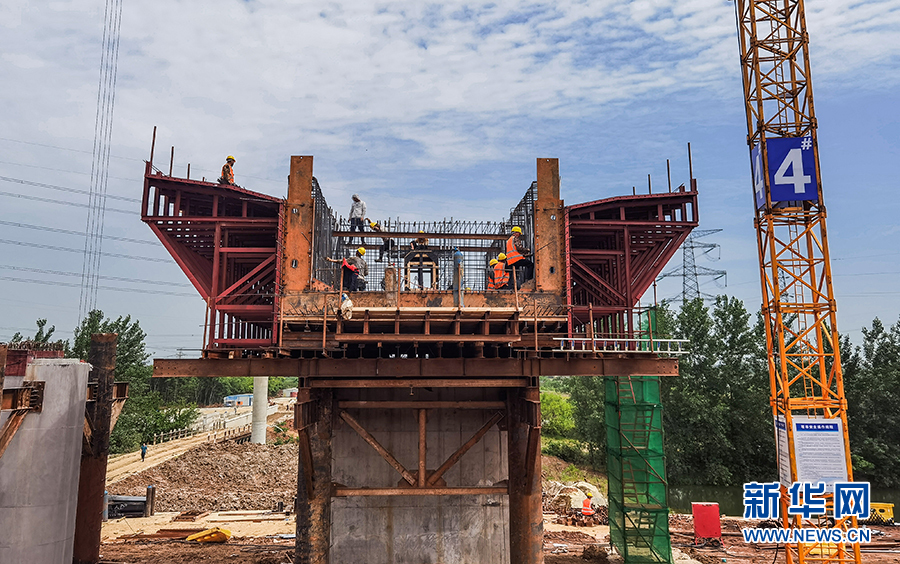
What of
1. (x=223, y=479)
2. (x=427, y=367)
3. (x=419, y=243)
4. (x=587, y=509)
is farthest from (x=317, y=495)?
(x=223, y=479)

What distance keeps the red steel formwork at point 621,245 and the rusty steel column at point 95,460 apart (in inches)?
536

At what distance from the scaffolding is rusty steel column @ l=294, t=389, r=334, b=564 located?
9.98 meters

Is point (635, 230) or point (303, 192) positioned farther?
point (635, 230)

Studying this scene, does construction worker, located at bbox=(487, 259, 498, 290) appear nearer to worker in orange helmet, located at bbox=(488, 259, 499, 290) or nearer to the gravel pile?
worker in orange helmet, located at bbox=(488, 259, 499, 290)

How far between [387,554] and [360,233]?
369 inches

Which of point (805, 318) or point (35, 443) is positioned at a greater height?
point (805, 318)

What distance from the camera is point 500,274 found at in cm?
1468

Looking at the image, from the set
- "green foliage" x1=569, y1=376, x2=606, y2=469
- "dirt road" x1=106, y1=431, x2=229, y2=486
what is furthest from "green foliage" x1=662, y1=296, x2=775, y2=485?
"dirt road" x1=106, y1=431, x2=229, y2=486

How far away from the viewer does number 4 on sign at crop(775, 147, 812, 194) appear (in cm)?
1758

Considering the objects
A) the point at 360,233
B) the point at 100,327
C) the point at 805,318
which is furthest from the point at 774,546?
the point at 100,327

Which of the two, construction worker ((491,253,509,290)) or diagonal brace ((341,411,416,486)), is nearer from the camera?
diagonal brace ((341,411,416,486))

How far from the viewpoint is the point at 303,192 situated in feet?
52.2

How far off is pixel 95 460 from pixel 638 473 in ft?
55.6

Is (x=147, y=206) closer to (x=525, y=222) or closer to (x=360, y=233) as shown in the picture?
(x=360, y=233)
